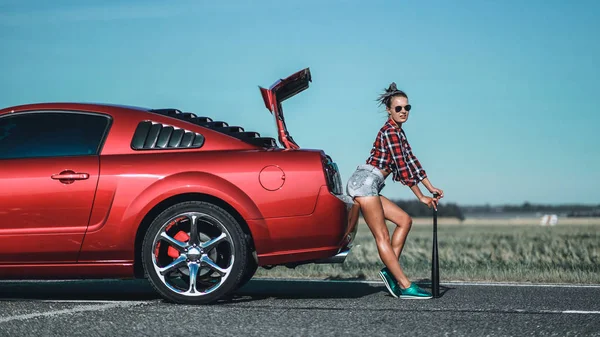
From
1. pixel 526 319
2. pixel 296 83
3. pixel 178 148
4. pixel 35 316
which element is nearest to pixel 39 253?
pixel 35 316

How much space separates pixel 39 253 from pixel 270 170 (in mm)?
1888

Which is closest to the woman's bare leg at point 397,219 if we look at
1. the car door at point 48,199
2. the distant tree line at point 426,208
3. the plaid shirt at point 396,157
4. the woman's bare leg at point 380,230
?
the woman's bare leg at point 380,230

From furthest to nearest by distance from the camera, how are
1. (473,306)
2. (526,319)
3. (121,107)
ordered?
(121,107), (473,306), (526,319)

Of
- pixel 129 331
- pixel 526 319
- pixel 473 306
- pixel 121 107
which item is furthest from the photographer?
pixel 121 107

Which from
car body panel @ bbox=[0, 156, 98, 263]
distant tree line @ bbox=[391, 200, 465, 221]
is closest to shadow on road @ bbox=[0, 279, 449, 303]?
car body panel @ bbox=[0, 156, 98, 263]

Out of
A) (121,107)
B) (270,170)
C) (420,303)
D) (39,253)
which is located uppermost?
(121,107)

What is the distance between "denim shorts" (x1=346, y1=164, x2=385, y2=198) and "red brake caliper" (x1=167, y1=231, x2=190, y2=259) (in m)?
1.35

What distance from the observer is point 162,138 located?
268 inches

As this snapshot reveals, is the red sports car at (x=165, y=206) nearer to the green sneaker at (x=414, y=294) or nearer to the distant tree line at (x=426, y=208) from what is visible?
the green sneaker at (x=414, y=294)

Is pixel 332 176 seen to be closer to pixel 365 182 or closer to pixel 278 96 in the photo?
pixel 365 182

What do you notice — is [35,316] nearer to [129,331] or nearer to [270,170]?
[129,331]

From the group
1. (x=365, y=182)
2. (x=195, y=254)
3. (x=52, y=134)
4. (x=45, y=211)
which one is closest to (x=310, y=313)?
(x=195, y=254)

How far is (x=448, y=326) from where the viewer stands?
17.5 ft

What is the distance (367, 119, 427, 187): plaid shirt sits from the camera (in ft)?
22.7
